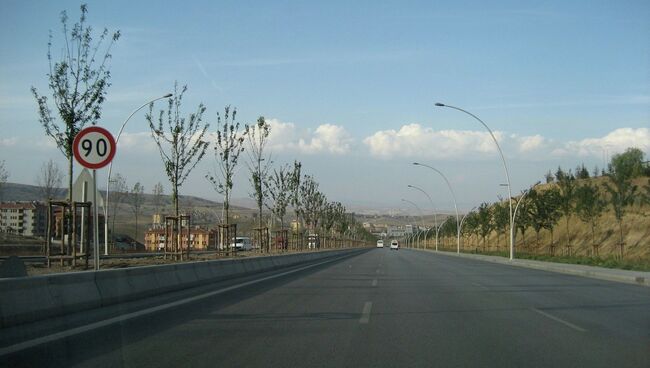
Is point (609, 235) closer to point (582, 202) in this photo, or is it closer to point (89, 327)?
point (582, 202)

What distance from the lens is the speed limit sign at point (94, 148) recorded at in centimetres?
1380

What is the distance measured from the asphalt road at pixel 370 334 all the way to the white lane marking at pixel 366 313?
0.07 feet

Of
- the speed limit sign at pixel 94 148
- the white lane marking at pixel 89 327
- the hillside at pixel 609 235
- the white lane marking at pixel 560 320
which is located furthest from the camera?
the hillside at pixel 609 235

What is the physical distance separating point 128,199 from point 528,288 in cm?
4667

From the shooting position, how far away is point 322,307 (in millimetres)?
14344

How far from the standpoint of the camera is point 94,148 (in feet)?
45.6

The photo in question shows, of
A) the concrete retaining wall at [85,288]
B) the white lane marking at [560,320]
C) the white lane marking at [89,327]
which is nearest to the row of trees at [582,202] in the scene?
the white lane marking at [560,320]

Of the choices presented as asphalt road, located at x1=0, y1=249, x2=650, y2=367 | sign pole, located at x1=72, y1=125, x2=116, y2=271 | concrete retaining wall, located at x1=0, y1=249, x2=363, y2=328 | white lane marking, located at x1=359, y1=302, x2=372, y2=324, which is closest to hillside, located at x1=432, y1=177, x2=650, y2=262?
asphalt road, located at x1=0, y1=249, x2=650, y2=367

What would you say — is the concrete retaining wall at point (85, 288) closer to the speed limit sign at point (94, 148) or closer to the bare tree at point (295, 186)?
the speed limit sign at point (94, 148)

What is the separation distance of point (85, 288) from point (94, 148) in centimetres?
310

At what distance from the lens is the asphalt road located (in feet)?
27.3

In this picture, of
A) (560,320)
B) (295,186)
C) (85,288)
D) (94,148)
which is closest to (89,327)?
(85,288)

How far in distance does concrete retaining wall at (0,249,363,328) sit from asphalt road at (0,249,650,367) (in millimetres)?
1399

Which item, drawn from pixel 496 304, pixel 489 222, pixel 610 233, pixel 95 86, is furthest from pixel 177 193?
pixel 489 222
